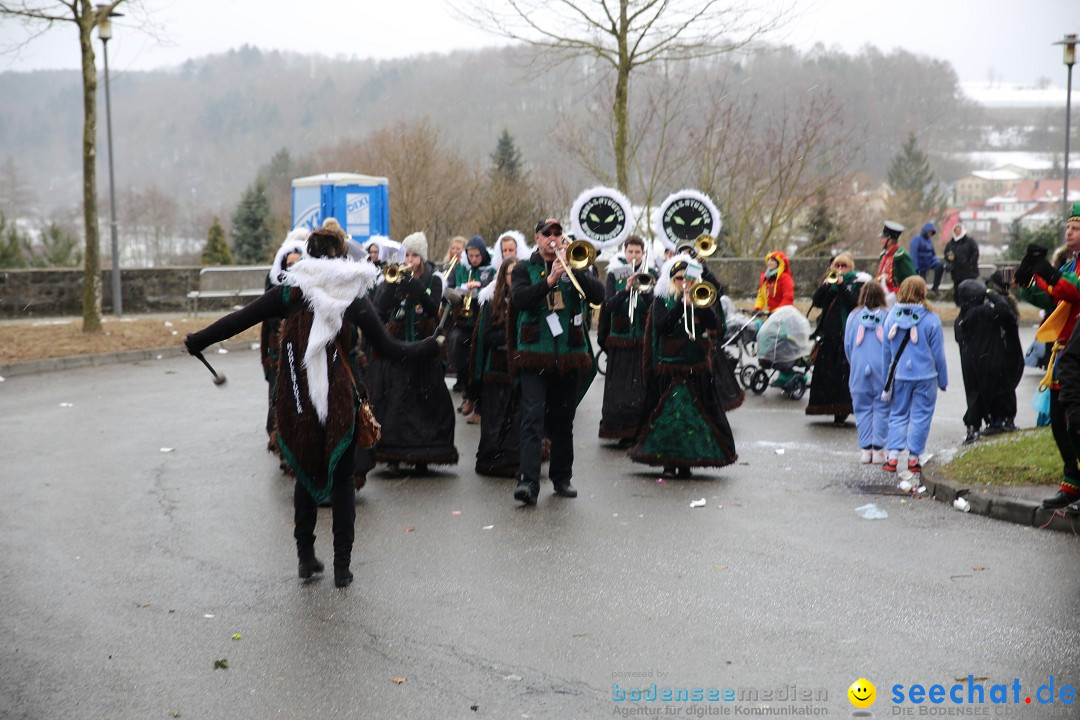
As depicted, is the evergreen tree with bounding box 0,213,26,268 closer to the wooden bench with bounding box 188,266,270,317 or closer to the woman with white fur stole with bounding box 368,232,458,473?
the wooden bench with bounding box 188,266,270,317

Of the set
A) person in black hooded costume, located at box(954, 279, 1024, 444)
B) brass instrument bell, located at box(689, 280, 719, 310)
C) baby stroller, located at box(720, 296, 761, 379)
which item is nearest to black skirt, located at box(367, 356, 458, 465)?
brass instrument bell, located at box(689, 280, 719, 310)

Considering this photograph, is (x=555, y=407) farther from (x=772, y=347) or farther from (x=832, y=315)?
(x=772, y=347)

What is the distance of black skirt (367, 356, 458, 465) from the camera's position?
10000 mm

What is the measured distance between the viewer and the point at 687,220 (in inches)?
491

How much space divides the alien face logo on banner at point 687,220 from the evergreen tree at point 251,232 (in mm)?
42872

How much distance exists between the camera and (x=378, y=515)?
28.1 feet

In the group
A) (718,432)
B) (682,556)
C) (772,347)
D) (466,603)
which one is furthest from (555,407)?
(772,347)

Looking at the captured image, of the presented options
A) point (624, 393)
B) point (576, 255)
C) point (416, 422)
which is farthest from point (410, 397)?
point (624, 393)

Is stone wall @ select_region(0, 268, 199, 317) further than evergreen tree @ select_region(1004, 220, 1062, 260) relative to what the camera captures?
No

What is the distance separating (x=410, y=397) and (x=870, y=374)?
3686 millimetres

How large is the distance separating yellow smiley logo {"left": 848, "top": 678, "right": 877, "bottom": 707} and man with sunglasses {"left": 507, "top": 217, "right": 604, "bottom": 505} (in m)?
3.89

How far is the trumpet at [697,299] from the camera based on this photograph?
9.48m

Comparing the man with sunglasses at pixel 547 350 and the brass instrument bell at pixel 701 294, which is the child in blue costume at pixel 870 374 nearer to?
the brass instrument bell at pixel 701 294

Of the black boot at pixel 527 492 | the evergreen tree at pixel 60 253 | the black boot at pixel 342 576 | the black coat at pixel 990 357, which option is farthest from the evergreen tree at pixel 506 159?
the black boot at pixel 342 576
